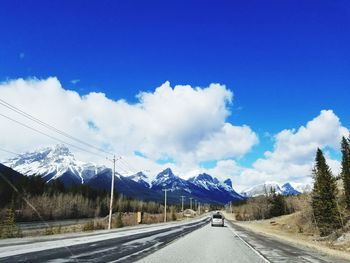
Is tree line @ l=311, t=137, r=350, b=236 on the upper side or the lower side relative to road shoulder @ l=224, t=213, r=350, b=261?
upper

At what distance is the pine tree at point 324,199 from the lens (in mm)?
59531

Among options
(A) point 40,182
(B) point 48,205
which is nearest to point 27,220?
(B) point 48,205

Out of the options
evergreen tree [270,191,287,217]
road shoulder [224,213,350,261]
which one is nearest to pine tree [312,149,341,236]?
road shoulder [224,213,350,261]

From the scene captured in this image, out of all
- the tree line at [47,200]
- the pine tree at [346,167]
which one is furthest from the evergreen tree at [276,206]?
the tree line at [47,200]

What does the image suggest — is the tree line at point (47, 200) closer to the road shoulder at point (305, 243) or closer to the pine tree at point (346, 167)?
the road shoulder at point (305, 243)

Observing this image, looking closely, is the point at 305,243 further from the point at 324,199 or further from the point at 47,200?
the point at 47,200

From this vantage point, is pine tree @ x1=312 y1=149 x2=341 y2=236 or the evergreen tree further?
the evergreen tree

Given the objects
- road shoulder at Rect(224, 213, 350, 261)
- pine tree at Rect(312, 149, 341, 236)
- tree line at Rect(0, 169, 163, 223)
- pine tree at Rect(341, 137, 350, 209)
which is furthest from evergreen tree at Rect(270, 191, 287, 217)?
road shoulder at Rect(224, 213, 350, 261)

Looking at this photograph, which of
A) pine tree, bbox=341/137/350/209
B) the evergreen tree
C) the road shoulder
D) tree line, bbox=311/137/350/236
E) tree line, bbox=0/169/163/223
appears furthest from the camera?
the evergreen tree

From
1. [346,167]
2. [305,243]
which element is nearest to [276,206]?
[346,167]

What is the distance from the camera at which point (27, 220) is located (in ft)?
286

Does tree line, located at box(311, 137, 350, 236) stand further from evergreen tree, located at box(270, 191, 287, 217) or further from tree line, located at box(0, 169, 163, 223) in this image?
tree line, located at box(0, 169, 163, 223)

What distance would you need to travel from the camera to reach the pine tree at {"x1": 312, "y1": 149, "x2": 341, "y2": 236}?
5953cm

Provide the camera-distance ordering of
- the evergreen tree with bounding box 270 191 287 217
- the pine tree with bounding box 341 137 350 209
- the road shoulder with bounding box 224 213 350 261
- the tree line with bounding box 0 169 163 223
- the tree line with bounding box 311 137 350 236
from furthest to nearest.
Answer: the evergreen tree with bounding box 270 191 287 217 < the tree line with bounding box 0 169 163 223 < the pine tree with bounding box 341 137 350 209 < the tree line with bounding box 311 137 350 236 < the road shoulder with bounding box 224 213 350 261
